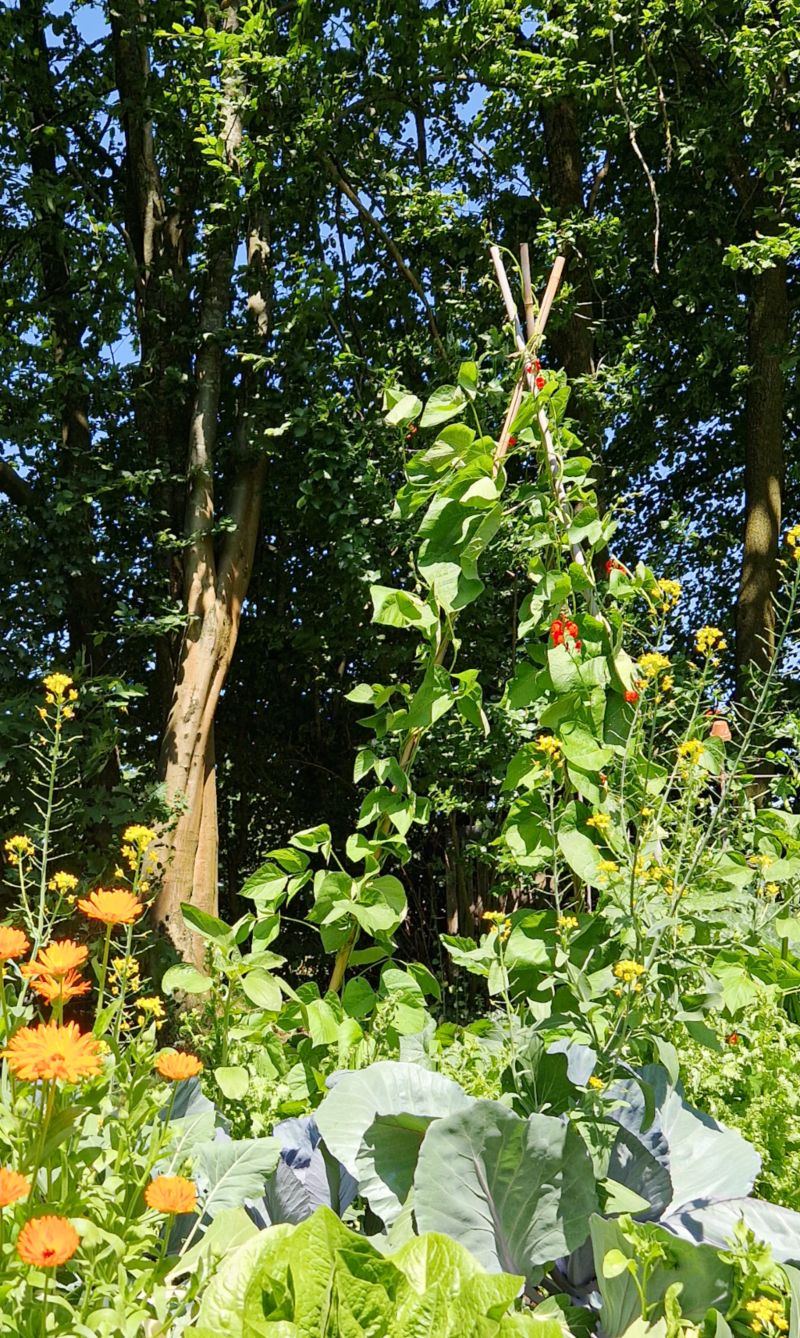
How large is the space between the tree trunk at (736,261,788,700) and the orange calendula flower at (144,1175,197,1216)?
16.9 feet

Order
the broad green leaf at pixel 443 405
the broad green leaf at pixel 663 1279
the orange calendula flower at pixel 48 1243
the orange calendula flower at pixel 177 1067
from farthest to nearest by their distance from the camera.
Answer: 1. the broad green leaf at pixel 443 405
2. the broad green leaf at pixel 663 1279
3. the orange calendula flower at pixel 177 1067
4. the orange calendula flower at pixel 48 1243

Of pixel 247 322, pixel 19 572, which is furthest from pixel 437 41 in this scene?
pixel 19 572

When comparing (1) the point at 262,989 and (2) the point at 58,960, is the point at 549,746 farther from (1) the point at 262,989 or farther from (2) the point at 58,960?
(2) the point at 58,960

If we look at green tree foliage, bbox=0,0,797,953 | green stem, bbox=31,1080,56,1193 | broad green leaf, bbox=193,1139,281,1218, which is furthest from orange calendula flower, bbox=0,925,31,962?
green tree foliage, bbox=0,0,797,953

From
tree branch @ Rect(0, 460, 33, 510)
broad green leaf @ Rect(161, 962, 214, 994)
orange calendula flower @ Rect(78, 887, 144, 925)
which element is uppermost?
tree branch @ Rect(0, 460, 33, 510)

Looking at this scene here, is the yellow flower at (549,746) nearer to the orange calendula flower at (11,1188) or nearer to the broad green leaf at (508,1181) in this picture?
the broad green leaf at (508,1181)

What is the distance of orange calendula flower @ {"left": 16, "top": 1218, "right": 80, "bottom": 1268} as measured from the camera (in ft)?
2.26

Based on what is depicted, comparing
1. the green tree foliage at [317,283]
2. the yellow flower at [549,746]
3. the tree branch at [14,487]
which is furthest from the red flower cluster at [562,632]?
the tree branch at [14,487]

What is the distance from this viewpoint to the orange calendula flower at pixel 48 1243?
69 centimetres

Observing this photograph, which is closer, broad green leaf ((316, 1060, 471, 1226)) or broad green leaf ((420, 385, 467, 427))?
broad green leaf ((316, 1060, 471, 1226))

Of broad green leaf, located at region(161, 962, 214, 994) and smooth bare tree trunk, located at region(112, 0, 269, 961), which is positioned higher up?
smooth bare tree trunk, located at region(112, 0, 269, 961)

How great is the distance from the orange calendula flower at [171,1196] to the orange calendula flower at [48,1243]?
0.09 metres

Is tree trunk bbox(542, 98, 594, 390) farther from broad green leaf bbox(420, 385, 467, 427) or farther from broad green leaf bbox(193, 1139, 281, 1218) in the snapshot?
broad green leaf bbox(193, 1139, 281, 1218)

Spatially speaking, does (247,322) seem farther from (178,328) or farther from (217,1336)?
(217,1336)
